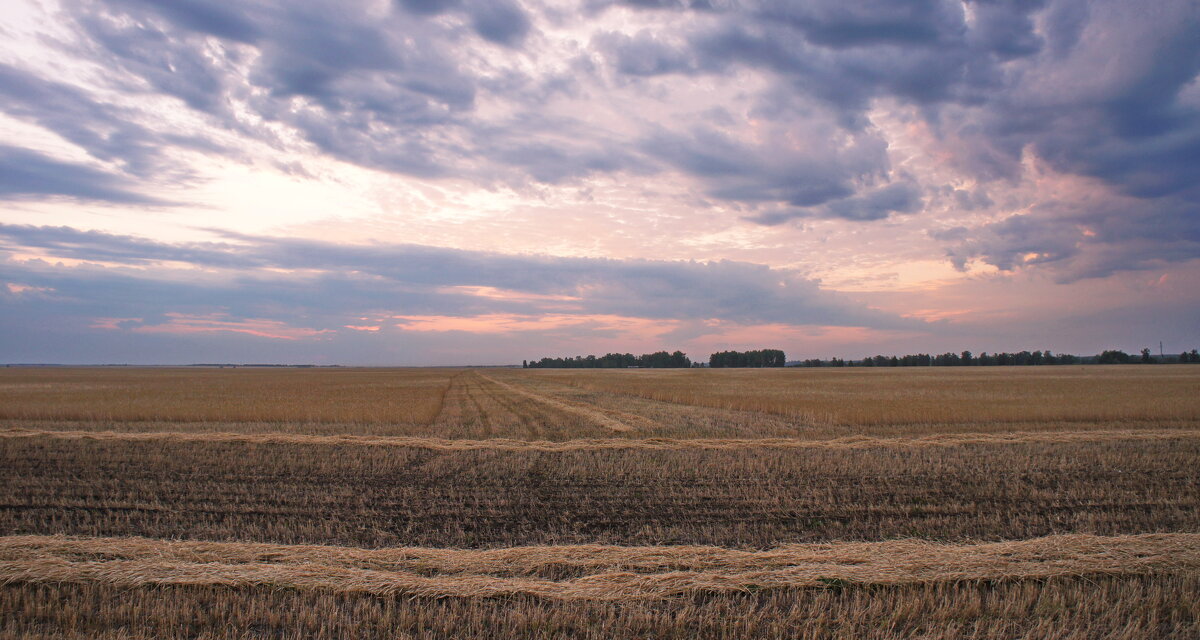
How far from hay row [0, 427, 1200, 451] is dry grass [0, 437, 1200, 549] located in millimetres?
593

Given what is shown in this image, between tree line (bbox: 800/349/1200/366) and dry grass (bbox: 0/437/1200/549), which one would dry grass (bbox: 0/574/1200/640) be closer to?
dry grass (bbox: 0/437/1200/549)

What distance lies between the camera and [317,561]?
6.66m

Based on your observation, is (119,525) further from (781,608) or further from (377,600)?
(781,608)

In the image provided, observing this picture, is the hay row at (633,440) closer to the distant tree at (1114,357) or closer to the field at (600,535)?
the field at (600,535)

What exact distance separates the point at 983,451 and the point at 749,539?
1056 centimetres

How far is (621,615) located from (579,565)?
1411 millimetres

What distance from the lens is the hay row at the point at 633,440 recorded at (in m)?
16.3

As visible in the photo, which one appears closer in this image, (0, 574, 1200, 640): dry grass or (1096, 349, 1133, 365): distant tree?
(0, 574, 1200, 640): dry grass

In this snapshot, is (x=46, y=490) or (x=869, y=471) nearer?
(x=46, y=490)

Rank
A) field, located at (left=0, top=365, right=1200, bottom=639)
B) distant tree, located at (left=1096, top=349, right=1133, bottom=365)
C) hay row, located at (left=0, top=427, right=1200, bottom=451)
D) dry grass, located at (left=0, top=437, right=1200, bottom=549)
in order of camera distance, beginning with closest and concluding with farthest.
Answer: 1. field, located at (left=0, top=365, right=1200, bottom=639)
2. dry grass, located at (left=0, top=437, right=1200, bottom=549)
3. hay row, located at (left=0, top=427, right=1200, bottom=451)
4. distant tree, located at (left=1096, top=349, right=1133, bottom=365)

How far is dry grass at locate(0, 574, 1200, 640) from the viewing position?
5117 millimetres

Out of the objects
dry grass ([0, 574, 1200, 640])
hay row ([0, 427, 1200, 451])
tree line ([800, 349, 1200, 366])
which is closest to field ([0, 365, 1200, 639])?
dry grass ([0, 574, 1200, 640])

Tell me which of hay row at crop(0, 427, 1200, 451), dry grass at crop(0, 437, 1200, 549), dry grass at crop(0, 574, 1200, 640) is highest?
dry grass at crop(0, 574, 1200, 640)

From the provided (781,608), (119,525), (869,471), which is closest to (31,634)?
(119,525)
